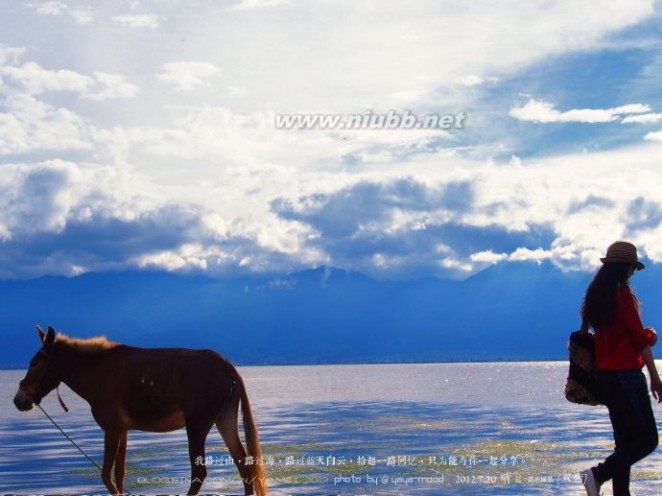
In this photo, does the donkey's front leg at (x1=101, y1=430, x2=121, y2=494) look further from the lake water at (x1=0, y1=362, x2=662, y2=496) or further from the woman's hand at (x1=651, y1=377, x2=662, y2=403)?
the woman's hand at (x1=651, y1=377, x2=662, y2=403)

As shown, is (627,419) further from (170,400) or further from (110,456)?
(110,456)

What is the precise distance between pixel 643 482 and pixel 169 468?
890 centimetres

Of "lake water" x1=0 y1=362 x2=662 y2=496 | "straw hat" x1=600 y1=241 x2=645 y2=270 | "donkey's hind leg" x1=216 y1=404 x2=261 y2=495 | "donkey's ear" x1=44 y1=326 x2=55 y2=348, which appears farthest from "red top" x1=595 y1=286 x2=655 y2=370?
"donkey's ear" x1=44 y1=326 x2=55 y2=348

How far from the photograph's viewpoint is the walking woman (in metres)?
9.56

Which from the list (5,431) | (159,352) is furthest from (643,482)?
(5,431)

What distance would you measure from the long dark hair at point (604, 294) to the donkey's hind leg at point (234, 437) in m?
4.15

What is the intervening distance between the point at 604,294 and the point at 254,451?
4.39 metres

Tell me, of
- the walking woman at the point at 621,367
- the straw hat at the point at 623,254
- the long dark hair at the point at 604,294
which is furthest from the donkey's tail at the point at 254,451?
the straw hat at the point at 623,254

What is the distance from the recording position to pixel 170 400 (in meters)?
11.1

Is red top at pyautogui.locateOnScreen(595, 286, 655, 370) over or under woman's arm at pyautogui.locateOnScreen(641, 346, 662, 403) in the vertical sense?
over

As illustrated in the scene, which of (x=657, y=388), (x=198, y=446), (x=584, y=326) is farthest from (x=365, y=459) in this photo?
(x=657, y=388)

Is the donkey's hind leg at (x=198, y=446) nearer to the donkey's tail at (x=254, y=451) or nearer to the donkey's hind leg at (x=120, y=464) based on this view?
the donkey's tail at (x=254, y=451)

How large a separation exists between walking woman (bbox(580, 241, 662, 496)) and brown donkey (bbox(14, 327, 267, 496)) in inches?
156

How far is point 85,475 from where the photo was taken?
1786 centimetres
